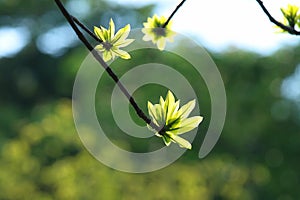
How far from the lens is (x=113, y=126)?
4.22 m

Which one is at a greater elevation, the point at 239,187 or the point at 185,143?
the point at 239,187

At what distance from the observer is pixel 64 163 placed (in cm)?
315

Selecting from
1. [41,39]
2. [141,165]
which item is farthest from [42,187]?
[41,39]

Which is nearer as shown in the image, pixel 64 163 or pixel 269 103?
pixel 64 163

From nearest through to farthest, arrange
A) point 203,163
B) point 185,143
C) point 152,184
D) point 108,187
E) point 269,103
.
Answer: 1. point 185,143
2. point 108,187
3. point 152,184
4. point 203,163
5. point 269,103

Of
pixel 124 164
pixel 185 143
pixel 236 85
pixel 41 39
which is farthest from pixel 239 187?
pixel 41 39

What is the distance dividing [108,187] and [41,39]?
171 inches

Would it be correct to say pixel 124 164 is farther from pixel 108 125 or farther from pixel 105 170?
pixel 108 125

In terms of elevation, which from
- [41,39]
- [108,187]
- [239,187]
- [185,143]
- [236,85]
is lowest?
[185,143]

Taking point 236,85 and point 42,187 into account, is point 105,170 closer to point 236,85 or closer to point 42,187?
point 42,187

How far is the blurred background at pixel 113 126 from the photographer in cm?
317

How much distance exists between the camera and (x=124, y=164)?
3.29m

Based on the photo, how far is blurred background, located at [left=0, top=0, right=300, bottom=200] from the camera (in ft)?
10.4

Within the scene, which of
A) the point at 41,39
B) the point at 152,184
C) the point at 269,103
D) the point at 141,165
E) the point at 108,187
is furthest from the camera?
the point at 41,39
